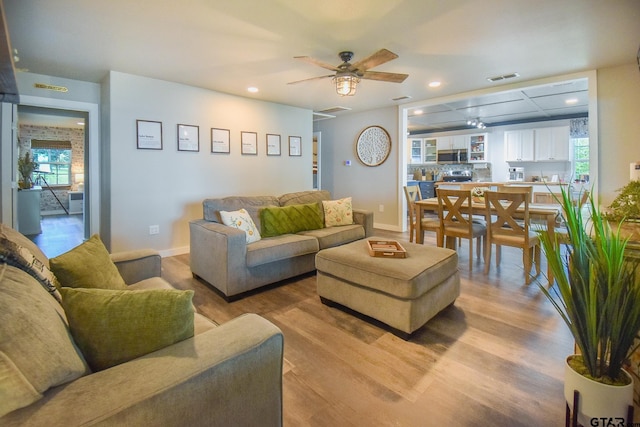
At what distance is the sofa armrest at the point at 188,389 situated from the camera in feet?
2.41

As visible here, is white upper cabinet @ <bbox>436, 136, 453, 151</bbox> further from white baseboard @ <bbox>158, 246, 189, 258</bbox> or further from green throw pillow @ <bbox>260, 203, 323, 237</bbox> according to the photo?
white baseboard @ <bbox>158, 246, 189, 258</bbox>

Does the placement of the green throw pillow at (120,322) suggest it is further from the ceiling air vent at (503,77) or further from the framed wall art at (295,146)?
the framed wall art at (295,146)

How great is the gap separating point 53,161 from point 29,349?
11.2m

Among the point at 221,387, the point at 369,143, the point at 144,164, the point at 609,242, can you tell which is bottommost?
the point at 221,387

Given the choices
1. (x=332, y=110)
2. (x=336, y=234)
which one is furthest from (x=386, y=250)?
(x=332, y=110)

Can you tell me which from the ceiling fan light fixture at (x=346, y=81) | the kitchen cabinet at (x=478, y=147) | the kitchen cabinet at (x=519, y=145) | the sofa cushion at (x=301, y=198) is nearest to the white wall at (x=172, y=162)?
the sofa cushion at (x=301, y=198)

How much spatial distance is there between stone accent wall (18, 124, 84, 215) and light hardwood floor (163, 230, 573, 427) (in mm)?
9132

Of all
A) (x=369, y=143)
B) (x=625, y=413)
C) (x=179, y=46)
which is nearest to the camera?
(x=625, y=413)

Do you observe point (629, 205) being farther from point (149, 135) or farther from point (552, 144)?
point (552, 144)

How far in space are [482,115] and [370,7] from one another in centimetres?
559

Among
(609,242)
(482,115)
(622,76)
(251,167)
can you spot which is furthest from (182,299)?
(482,115)

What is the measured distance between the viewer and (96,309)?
37.2 inches

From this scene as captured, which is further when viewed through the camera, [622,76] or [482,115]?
[482,115]

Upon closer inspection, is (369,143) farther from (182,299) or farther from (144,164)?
(182,299)
